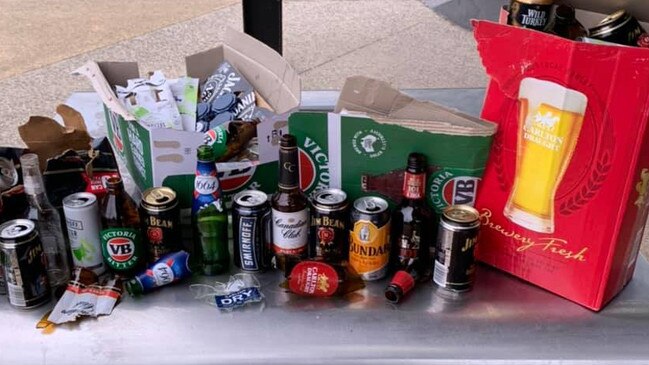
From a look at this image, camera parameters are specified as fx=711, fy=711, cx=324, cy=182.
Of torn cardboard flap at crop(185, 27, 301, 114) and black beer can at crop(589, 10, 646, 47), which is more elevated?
black beer can at crop(589, 10, 646, 47)

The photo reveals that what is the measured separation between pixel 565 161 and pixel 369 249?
35cm

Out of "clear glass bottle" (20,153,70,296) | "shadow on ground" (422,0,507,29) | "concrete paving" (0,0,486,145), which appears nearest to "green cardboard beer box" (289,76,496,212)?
"clear glass bottle" (20,153,70,296)

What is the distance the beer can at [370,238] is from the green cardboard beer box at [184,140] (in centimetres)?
20

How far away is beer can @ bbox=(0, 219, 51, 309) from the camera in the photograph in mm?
1110

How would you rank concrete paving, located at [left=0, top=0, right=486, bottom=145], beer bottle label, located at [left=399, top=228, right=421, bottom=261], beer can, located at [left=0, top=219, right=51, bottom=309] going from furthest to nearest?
concrete paving, located at [left=0, top=0, right=486, bottom=145], beer bottle label, located at [left=399, top=228, right=421, bottom=261], beer can, located at [left=0, top=219, right=51, bottom=309]

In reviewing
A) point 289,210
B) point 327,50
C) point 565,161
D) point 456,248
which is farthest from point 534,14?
point 327,50

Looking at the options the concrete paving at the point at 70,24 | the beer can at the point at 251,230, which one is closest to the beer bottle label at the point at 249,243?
the beer can at the point at 251,230

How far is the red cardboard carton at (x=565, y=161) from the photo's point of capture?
101 centimetres

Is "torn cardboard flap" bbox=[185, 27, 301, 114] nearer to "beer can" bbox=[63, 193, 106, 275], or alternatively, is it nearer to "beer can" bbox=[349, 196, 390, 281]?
"beer can" bbox=[349, 196, 390, 281]

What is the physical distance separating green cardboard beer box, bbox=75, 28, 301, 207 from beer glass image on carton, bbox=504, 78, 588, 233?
1.34ft

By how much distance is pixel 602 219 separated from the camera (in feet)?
3.56

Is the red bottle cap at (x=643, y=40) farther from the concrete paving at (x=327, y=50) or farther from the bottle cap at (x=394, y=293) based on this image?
the concrete paving at (x=327, y=50)

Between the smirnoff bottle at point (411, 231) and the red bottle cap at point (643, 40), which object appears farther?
the smirnoff bottle at point (411, 231)

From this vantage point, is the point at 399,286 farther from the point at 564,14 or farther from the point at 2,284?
the point at 2,284
